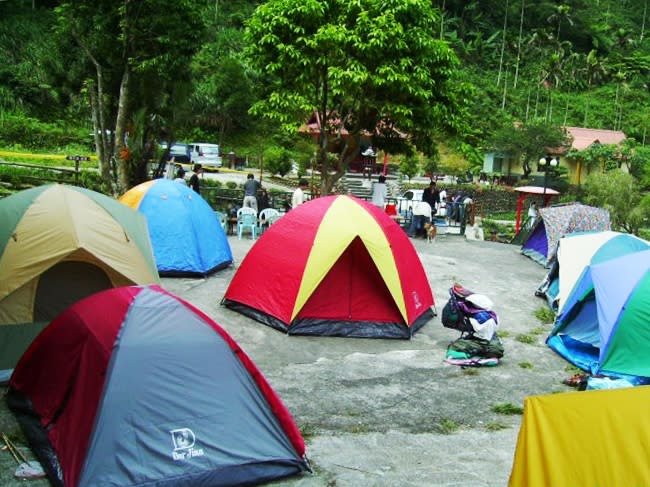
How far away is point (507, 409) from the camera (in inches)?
297

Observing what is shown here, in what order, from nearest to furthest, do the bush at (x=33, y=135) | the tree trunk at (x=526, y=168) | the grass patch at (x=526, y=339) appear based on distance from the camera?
1. the grass patch at (x=526, y=339)
2. the bush at (x=33, y=135)
3. the tree trunk at (x=526, y=168)

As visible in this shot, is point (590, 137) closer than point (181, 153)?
No

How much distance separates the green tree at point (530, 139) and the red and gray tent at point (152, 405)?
125 feet

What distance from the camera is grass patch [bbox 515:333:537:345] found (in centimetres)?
1022

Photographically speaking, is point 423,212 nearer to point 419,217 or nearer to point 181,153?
point 419,217

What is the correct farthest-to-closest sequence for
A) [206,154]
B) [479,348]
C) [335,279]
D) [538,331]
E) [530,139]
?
[530,139]
[206,154]
[538,331]
[335,279]
[479,348]

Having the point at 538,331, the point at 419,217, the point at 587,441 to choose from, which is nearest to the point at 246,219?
the point at 419,217

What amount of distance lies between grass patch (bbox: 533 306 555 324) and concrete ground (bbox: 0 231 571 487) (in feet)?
0.36

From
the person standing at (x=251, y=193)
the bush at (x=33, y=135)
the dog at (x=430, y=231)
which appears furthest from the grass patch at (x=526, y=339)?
the bush at (x=33, y=135)

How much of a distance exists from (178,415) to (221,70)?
84.2 ft

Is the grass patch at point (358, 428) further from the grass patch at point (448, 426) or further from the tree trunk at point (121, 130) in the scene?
the tree trunk at point (121, 130)

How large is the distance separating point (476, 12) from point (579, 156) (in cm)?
2825

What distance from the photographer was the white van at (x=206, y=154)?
1348 inches

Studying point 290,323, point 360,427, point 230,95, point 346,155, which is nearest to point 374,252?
point 290,323
